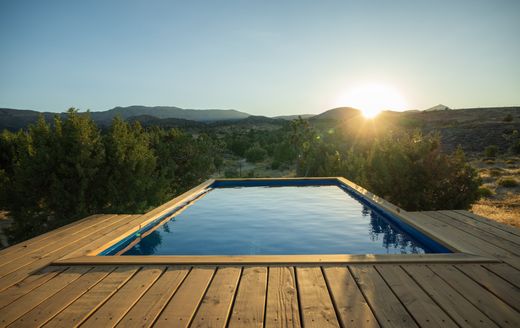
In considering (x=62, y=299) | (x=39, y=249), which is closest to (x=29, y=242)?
(x=39, y=249)

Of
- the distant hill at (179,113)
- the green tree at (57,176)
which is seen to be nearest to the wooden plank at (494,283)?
the green tree at (57,176)

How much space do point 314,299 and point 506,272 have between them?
6.77 feet

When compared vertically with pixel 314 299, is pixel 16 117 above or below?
Answer: above

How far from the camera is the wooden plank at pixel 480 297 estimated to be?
7.91ft

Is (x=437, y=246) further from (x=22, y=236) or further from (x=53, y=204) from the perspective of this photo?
(x=22, y=236)

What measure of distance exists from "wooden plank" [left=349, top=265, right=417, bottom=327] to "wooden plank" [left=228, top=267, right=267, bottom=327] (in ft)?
2.86

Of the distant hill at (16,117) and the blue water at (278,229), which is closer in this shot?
the blue water at (278,229)

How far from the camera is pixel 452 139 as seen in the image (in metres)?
34.9

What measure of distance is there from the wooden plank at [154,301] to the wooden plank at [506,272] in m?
3.08

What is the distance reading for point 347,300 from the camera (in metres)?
2.69

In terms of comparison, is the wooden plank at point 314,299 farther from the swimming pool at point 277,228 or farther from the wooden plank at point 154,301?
the swimming pool at point 277,228

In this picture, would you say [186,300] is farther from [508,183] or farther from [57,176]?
[508,183]

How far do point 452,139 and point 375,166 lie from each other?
100 ft

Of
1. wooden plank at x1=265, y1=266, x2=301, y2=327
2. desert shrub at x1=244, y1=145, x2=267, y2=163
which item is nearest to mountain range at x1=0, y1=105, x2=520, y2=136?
wooden plank at x1=265, y1=266, x2=301, y2=327
